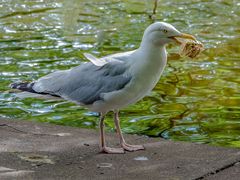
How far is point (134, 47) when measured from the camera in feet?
37.9

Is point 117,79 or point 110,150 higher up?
A: point 117,79

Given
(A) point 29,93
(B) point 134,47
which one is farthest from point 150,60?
(B) point 134,47

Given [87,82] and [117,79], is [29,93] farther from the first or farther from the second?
[117,79]

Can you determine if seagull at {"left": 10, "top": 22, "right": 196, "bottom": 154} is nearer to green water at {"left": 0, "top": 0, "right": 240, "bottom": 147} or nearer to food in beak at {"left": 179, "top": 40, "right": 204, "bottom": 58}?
food in beak at {"left": 179, "top": 40, "right": 204, "bottom": 58}

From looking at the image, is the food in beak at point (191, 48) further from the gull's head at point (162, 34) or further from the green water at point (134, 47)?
the green water at point (134, 47)

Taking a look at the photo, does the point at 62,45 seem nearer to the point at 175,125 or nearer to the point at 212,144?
the point at 175,125

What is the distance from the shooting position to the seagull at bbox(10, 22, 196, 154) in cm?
612

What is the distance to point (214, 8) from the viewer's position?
1484 centimetres

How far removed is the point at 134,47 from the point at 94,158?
5490mm

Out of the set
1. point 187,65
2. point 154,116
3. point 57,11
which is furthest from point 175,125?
point 57,11

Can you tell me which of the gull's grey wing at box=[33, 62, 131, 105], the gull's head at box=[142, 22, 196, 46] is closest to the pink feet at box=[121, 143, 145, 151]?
the gull's grey wing at box=[33, 62, 131, 105]

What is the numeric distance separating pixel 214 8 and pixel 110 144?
863cm

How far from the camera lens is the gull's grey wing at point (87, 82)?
6.27 m

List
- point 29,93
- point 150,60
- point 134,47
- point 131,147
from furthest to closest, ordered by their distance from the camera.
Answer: point 134,47 < point 29,93 < point 131,147 < point 150,60
